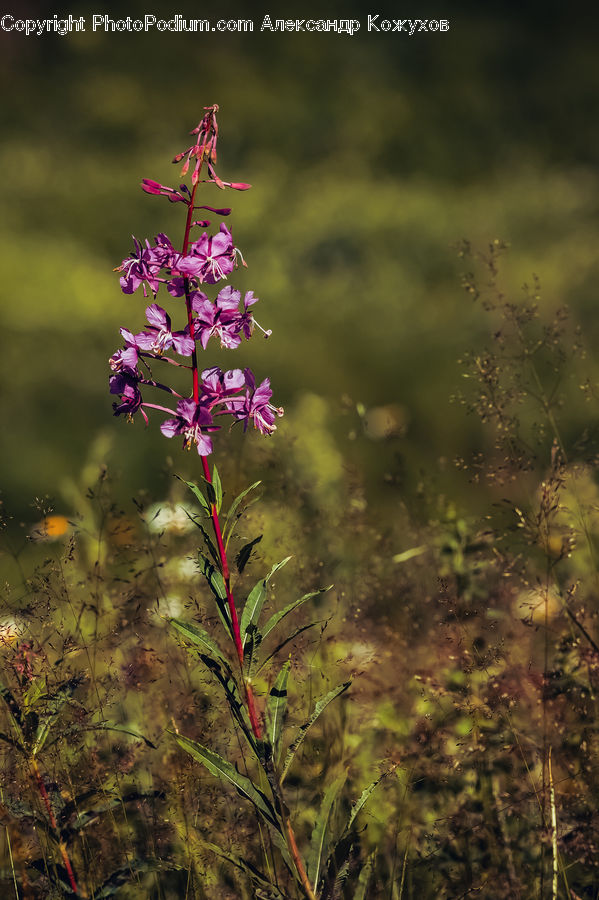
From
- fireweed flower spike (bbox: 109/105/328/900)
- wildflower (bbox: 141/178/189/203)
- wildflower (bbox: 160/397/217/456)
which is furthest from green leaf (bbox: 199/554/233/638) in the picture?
wildflower (bbox: 141/178/189/203)

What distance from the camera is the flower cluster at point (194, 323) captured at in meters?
0.96

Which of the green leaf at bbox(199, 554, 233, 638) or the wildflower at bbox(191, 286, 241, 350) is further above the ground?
the wildflower at bbox(191, 286, 241, 350)

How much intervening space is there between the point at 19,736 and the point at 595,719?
93cm

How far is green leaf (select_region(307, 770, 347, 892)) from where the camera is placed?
39.8 inches

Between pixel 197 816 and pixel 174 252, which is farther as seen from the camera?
pixel 197 816

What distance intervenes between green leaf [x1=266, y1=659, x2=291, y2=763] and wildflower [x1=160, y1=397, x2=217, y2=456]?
0.29 m

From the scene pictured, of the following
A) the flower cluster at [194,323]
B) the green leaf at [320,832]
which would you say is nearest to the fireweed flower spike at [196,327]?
the flower cluster at [194,323]

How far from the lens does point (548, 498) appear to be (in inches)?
53.1

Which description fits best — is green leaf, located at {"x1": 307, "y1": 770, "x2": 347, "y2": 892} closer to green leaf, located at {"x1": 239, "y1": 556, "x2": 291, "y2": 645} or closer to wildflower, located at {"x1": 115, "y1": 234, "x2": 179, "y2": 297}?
green leaf, located at {"x1": 239, "y1": 556, "x2": 291, "y2": 645}

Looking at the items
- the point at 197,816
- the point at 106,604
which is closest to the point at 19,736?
the point at 197,816

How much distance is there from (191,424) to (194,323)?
119mm

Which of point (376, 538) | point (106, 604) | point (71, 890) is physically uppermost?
point (376, 538)

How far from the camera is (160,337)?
0.97 metres

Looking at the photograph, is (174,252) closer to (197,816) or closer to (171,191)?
(171,191)
